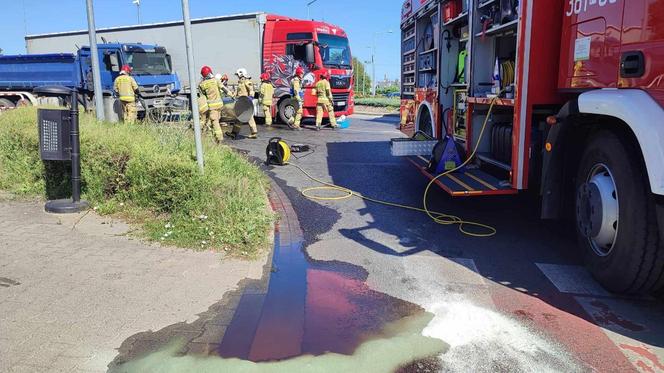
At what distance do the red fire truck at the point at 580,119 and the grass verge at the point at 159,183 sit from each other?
7.85ft

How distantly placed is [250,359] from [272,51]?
49.1 ft

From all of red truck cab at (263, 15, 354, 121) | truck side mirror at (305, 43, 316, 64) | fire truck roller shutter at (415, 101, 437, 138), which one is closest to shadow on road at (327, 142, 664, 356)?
fire truck roller shutter at (415, 101, 437, 138)

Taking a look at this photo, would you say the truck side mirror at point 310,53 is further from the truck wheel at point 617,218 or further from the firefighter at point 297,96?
the truck wheel at point 617,218

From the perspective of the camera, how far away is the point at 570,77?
4500 millimetres

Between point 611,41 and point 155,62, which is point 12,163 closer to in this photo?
point 611,41

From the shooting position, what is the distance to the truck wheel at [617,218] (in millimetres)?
3570

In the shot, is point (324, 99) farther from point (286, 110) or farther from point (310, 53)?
point (286, 110)

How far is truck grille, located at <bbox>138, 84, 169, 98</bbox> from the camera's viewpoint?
17.6 meters

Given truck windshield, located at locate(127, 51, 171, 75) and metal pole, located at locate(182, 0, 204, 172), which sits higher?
truck windshield, located at locate(127, 51, 171, 75)

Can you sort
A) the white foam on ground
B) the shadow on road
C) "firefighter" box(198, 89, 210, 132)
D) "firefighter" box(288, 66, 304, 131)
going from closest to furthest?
the white foam on ground
the shadow on road
"firefighter" box(198, 89, 210, 132)
"firefighter" box(288, 66, 304, 131)

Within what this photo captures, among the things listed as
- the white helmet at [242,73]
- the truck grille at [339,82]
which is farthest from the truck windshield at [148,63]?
the truck grille at [339,82]

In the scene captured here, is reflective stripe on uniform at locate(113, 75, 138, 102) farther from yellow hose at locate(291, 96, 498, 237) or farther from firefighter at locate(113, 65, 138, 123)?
yellow hose at locate(291, 96, 498, 237)

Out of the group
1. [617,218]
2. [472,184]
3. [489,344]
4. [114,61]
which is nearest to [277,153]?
[472,184]

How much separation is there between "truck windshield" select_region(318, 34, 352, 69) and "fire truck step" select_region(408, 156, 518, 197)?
10931 mm
